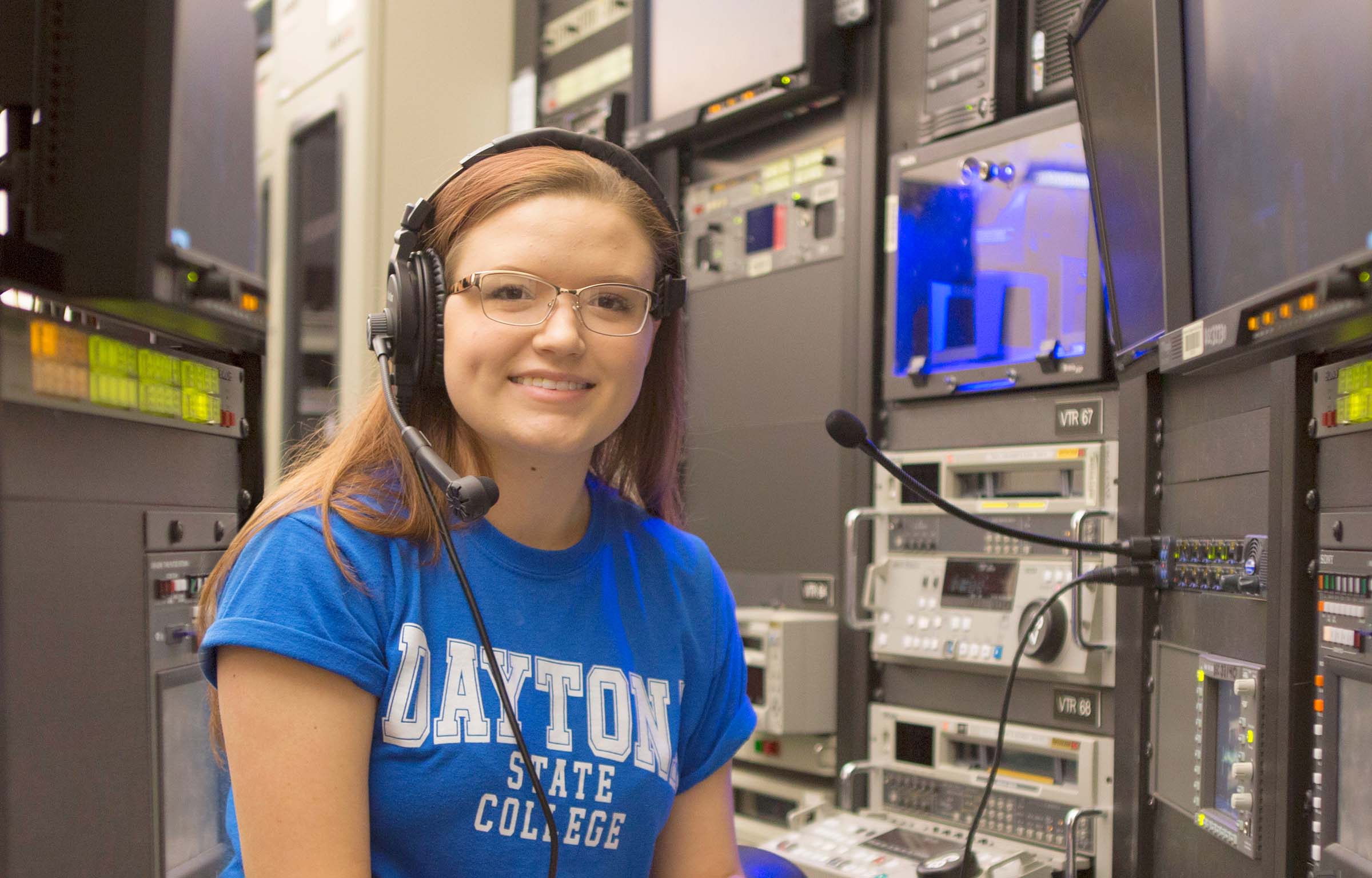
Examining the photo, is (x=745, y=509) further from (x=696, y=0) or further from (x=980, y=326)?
(x=696, y=0)

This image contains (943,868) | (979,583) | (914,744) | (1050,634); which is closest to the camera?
(943,868)

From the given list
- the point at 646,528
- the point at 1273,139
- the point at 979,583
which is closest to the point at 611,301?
the point at 646,528

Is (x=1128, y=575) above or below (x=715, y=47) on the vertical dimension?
below

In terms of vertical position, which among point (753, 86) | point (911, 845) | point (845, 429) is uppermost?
point (753, 86)

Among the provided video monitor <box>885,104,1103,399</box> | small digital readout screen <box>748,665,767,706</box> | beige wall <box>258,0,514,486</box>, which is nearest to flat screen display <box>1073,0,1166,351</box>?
video monitor <box>885,104,1103,399</box>

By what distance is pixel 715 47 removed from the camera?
293 cm

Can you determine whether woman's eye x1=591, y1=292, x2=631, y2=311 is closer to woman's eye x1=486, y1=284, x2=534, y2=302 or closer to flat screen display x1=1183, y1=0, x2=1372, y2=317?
woman's eye x1=486, y1=284, x2=534, y2=302

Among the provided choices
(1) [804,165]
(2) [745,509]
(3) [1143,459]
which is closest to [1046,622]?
(3) [1143,459]

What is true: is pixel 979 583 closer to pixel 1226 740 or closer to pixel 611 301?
pixel 1226 740

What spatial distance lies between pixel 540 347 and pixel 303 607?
1.02 ft

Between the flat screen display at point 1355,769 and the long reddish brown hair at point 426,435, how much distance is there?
2.73 feet

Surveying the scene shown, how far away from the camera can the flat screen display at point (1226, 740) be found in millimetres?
1432

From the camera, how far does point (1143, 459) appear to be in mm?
1726

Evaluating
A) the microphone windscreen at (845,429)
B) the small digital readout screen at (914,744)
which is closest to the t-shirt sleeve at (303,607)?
the microphone windscreen at (845,429)
